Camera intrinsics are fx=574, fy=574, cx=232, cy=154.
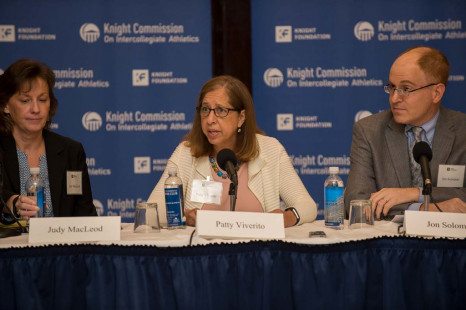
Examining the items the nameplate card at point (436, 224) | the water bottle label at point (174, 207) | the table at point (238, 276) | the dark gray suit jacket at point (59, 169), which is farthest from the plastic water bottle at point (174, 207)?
the nameplate card at point (436, 224)

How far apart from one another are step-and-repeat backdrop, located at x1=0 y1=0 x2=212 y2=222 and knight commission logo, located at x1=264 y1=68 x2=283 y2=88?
0.53 meters

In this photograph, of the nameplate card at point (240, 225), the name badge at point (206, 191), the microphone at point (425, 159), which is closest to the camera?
the nameplate card at point (240, 225)

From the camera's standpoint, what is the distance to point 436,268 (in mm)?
2104

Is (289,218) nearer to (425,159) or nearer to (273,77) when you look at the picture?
(425,159)

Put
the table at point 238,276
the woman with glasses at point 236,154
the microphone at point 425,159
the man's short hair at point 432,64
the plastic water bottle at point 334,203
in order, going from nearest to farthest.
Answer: the table at point 238,276 → the microphone at point 425,159 → the plastic water bottle at point 334,203 → the woman with glasses at point 236,154 → the man's short hair at point 432,64

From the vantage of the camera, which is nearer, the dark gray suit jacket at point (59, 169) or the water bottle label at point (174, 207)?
the water bottle label at point (174, 207)

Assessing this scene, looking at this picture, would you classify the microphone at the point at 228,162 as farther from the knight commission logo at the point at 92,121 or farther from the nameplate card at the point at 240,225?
the knight commission logo at the point at 92,121

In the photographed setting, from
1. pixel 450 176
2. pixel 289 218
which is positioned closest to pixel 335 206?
pixel 289 218

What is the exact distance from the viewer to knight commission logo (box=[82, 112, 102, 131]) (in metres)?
5.17

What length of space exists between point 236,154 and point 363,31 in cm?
246

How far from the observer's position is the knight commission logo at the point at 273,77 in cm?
519

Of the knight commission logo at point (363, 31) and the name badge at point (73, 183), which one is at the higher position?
the knight commission logo at point (363, 31)

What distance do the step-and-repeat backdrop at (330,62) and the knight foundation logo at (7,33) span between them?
215 centimetres

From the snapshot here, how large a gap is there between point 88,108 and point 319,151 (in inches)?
83.5
